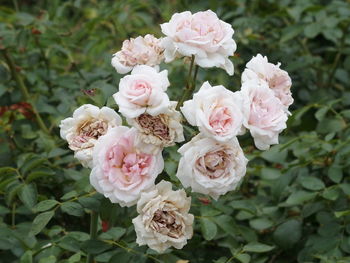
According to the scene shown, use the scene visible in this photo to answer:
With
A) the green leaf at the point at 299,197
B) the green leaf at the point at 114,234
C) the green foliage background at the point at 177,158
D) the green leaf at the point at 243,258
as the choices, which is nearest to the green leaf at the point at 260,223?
the green foliage background at the point at 177,158

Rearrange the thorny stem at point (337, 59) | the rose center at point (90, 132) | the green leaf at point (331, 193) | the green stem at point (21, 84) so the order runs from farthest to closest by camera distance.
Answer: the thorny stem at point (337, 59) → the green stem at point (21, 84) → the green leaf at point (331, 193) → the rose center at point (90, 132)

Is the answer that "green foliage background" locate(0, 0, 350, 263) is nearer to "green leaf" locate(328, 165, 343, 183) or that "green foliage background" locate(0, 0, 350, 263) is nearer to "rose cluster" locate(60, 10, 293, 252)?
"green leaf" locate(328, 165, 343, 183)

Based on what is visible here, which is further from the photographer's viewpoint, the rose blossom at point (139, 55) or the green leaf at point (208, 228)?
the green leaf at point (208, 228)

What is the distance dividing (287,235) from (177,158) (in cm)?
47

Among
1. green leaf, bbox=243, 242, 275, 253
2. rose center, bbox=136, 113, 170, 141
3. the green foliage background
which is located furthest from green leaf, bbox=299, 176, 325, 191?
rose center, bbox=136, 113, 170, 141

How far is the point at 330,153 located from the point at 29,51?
48.5 inches

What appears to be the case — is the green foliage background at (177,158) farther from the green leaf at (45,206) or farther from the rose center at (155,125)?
the rose center at (155,125)

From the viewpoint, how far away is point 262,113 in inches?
54.2

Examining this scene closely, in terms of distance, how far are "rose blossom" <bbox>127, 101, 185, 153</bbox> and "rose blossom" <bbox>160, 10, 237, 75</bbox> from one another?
5.9 inches

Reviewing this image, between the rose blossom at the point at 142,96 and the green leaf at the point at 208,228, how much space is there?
463 mm

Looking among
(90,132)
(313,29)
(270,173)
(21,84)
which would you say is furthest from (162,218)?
(313,29)

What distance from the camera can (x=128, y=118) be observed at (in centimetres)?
136

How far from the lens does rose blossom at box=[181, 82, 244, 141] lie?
4.31 feet

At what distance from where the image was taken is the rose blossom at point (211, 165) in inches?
52.3
